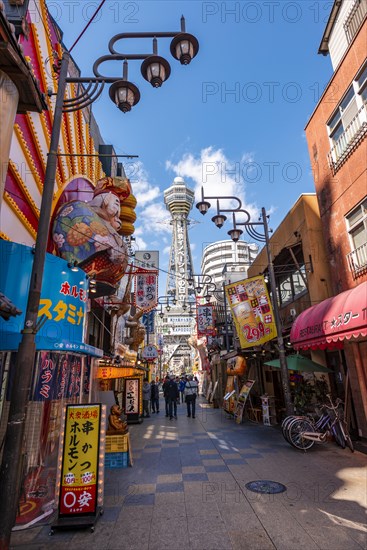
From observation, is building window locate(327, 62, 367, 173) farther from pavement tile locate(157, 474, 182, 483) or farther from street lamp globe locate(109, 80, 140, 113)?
pavement tile locate(157, 474, 182, 483)

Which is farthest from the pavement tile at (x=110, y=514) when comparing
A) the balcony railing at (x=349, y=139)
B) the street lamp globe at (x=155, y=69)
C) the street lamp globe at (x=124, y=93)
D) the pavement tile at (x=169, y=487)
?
the balcony railing at (x=349, y=139)

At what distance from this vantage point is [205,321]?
28000mm

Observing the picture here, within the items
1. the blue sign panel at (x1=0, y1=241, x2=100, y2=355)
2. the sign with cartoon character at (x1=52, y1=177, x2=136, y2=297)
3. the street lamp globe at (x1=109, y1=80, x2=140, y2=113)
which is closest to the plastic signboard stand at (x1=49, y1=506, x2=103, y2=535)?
the blue sign panel at (x1=0, y1=241, x2=100, y2=355)

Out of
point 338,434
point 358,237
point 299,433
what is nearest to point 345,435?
point 338,434

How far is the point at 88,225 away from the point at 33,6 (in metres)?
6.11

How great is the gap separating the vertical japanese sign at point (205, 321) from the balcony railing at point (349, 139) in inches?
720

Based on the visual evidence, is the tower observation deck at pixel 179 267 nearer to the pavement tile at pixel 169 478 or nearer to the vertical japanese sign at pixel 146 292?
the vertical japanese sign at pixel 146 292

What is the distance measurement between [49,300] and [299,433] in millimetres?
8383

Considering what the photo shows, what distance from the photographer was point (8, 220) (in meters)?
7.13

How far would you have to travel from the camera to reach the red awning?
7.63m

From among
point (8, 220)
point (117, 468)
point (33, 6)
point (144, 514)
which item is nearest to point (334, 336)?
point (144, 514)

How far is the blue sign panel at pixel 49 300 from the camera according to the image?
237 inches

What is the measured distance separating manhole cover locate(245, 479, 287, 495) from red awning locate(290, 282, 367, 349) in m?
3.83

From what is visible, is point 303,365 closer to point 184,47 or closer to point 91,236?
point 91,236
